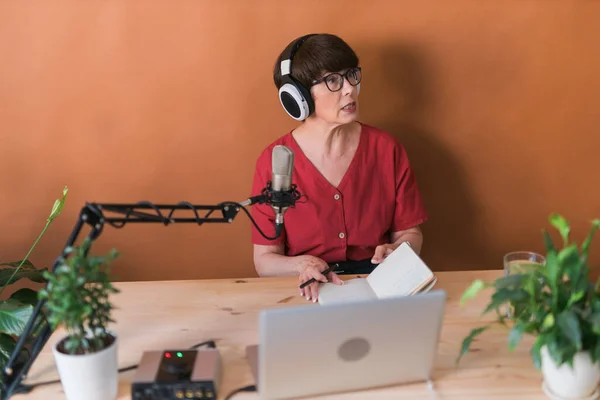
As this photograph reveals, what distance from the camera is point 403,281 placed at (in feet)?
4.88

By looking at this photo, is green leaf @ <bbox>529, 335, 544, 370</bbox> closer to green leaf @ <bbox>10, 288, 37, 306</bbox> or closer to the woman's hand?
the woman's hand

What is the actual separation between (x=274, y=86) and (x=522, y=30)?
97cm

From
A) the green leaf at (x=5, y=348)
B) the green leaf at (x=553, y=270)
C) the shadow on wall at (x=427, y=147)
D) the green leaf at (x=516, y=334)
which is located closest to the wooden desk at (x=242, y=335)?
the green leaf at (x=516, y=334)

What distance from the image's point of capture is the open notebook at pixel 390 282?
147 cm

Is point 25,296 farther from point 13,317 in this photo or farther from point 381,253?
point 381,253

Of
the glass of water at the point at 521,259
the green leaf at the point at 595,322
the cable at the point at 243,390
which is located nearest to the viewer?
the green leaf at the point at 595,322

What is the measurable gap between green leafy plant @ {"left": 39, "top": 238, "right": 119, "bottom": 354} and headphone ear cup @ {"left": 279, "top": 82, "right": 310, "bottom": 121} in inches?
35.3

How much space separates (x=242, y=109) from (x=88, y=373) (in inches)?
49.3

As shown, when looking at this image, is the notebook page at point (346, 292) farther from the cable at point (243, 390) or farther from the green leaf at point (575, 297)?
the green leaf at point (575, 297)

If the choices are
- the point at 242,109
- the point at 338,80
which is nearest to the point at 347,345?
the point at 338,80

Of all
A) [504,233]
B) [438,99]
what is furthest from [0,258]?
[504,233]

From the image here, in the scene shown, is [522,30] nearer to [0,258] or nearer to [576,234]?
[576,234]

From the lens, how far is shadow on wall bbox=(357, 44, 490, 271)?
2.13m

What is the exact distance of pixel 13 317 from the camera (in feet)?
5.46
